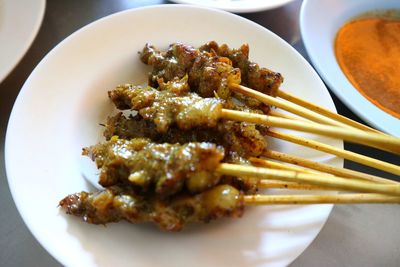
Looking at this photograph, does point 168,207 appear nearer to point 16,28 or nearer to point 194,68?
point 194,68

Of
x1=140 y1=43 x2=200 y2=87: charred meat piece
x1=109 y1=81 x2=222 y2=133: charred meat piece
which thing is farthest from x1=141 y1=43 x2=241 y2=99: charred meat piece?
x1=109 y1=81 x2=222 y2=133: charred meat piece

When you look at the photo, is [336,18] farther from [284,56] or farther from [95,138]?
[95,138]

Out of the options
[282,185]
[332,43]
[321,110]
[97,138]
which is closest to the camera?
[282,185]

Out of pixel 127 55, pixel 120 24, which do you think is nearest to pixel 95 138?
pixel 127 55

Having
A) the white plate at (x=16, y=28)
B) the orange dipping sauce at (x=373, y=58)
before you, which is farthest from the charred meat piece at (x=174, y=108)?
the orange dipping sauce at (x=373, y=58)

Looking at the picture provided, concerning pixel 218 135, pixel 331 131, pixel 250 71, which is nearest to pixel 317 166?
pixel 331 131

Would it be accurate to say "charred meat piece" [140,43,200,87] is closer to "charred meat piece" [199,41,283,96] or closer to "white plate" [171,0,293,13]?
"charred meat piece" [199,41,283,96]

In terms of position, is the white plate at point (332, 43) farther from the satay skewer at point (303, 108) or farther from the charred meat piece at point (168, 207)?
the charred meat piece at point (168, 207)
